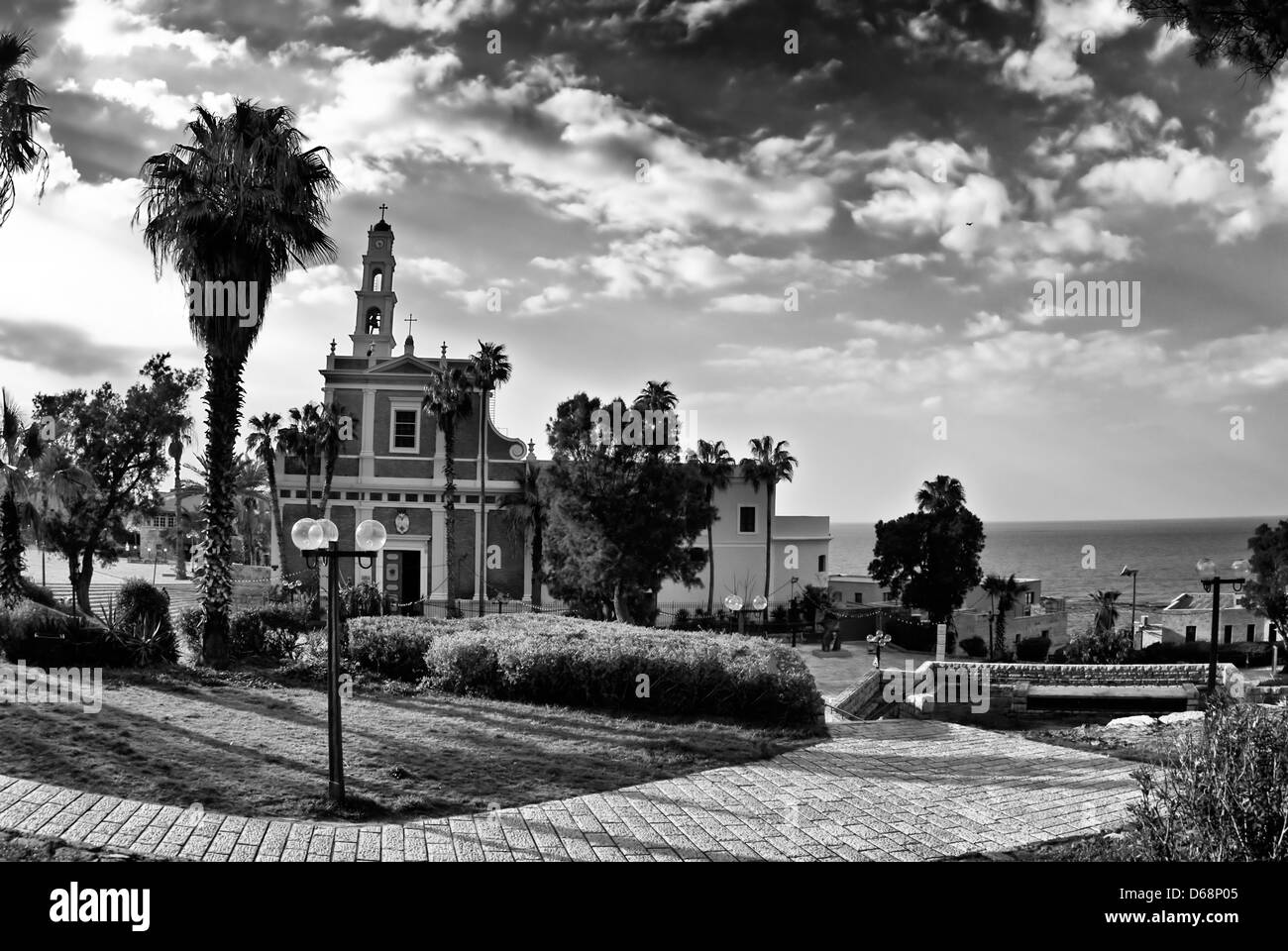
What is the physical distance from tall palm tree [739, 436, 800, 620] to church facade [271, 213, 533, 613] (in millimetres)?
9302

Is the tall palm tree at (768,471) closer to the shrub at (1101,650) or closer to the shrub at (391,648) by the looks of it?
the shrub at (1101,650)

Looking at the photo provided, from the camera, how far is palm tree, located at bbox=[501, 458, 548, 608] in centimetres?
2936

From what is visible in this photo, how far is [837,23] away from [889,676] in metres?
13.1

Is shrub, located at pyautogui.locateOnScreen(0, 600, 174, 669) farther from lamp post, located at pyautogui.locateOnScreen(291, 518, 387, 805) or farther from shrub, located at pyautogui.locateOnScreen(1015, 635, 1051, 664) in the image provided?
shrub, located at pyautogui.locateOnScreen(1015, 635, 1051, 664)

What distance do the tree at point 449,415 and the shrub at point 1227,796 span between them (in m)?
23.2

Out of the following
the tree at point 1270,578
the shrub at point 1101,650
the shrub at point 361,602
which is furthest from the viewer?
the tree at point 1270,578

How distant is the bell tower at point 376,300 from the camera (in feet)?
100

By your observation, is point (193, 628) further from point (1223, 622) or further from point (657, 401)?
point (1223, 622)

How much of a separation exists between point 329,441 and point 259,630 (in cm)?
1261

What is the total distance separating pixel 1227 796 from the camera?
5777mm

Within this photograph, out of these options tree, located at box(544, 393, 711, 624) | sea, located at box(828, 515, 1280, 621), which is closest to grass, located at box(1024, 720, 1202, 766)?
tree, located at box(544, 393, 711, 624)

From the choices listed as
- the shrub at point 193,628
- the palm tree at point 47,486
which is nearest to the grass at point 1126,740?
→ the shrub at point 193,628

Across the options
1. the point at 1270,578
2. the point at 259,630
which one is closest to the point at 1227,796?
the point at 259,630
